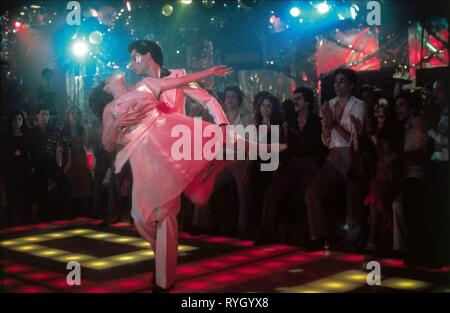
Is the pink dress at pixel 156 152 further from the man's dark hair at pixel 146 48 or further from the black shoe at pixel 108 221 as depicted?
the black shoe at pixel 108 221

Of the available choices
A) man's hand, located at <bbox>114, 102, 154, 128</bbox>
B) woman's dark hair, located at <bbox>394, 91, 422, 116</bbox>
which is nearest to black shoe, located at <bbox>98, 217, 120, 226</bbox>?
man's hand, located at <bbox>114, 102, 154, 128</bbox>

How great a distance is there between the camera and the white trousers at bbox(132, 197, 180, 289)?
157 inches

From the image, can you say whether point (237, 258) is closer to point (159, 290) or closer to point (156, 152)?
point (159, 290)

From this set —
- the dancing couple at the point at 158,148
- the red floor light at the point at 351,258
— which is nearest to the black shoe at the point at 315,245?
the red floor light at the point at 351,258

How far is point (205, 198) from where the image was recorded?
4.22 metres

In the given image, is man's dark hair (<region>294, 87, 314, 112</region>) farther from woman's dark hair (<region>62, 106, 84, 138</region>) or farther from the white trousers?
woman's dark hair (<region>62, 106, 84, 138</region>)

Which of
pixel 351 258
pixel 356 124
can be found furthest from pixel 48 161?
pixel 351 258

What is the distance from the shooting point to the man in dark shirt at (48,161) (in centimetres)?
707

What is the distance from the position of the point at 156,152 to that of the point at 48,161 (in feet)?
11.7

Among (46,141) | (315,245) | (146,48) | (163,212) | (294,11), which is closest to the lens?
(163,212)

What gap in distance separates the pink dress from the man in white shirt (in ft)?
4.88

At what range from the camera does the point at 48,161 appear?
7137 millimetres

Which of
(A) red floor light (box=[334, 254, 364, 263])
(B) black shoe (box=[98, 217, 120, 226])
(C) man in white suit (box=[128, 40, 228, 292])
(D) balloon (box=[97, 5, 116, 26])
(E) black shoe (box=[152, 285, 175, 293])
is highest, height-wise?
(D) balloon (box=[97, 5, 116, 26])
